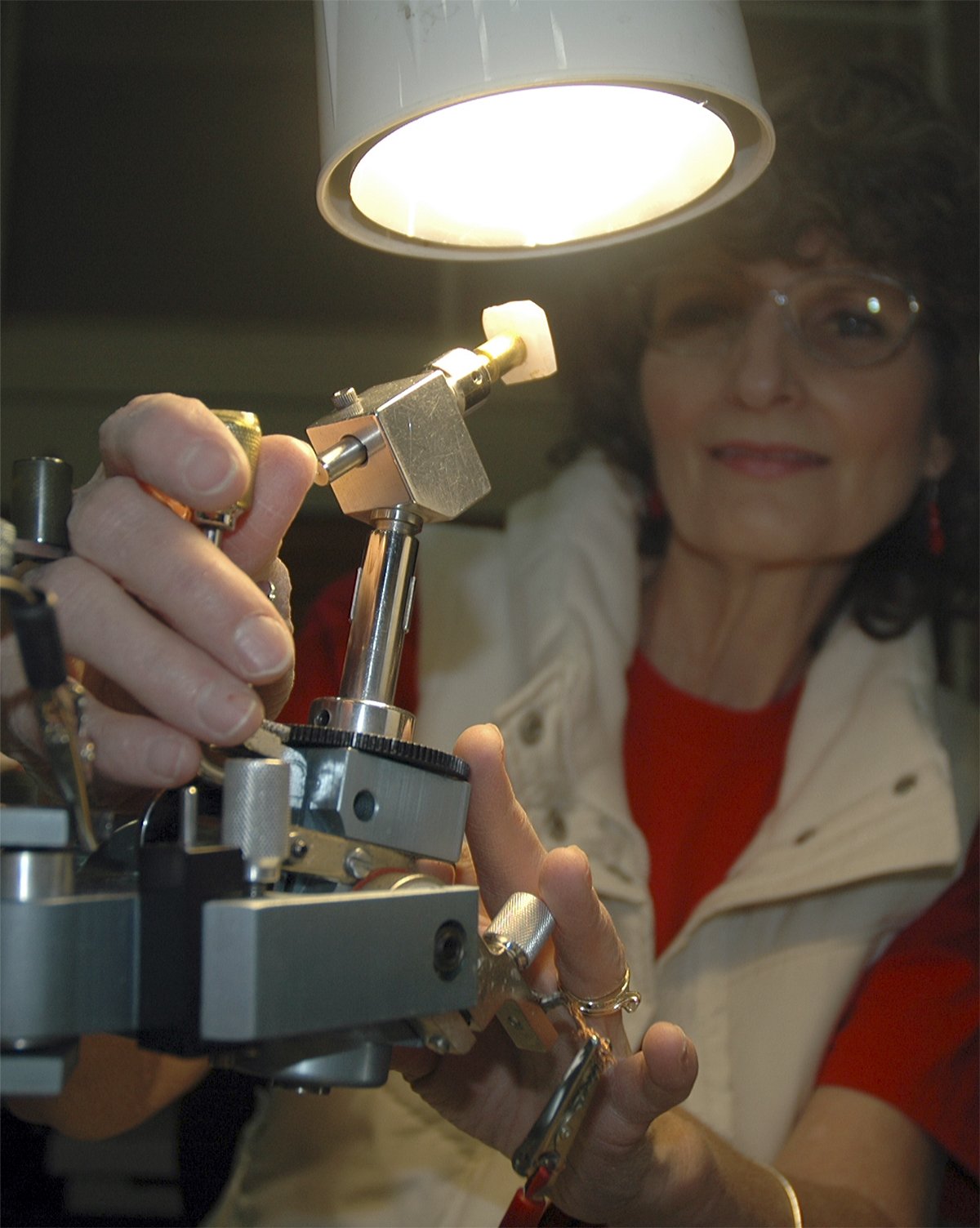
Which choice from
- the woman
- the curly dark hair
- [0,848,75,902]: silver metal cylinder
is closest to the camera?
[0,848,75,902]: silver metal cylinder

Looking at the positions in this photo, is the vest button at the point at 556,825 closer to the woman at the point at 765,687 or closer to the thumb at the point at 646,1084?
the woman at the point at 765,687

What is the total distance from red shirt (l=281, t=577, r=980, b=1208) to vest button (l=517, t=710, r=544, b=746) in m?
0.14

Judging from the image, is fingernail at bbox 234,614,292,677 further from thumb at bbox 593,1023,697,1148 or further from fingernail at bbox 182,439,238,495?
thumb at bbox 593,1023,697,1148

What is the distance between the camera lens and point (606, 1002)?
51 centimetres

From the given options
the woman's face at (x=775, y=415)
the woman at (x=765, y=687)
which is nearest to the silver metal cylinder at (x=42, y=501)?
the woman at (x=765, y=687)

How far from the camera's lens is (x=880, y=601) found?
113 centimetres

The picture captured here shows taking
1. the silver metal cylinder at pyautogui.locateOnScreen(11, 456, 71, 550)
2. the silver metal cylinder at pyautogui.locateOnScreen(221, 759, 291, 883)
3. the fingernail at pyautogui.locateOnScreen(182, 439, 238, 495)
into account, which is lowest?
the silver metal cylinder at pyautogui.locateOnScreen(221, 759, 291, 883)

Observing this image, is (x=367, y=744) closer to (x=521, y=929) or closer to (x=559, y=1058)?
(x=521, y=929)

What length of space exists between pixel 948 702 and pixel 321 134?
0.86 meters

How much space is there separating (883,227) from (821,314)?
0.32 ft

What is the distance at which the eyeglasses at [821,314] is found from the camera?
0.99 metres

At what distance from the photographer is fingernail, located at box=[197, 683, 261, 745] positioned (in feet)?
1.20

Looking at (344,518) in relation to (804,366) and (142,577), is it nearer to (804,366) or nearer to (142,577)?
(804,366)

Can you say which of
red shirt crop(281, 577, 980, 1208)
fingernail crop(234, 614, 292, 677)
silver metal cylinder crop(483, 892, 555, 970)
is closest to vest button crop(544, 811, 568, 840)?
red shirt crop(281, 577, 980, 1208)
